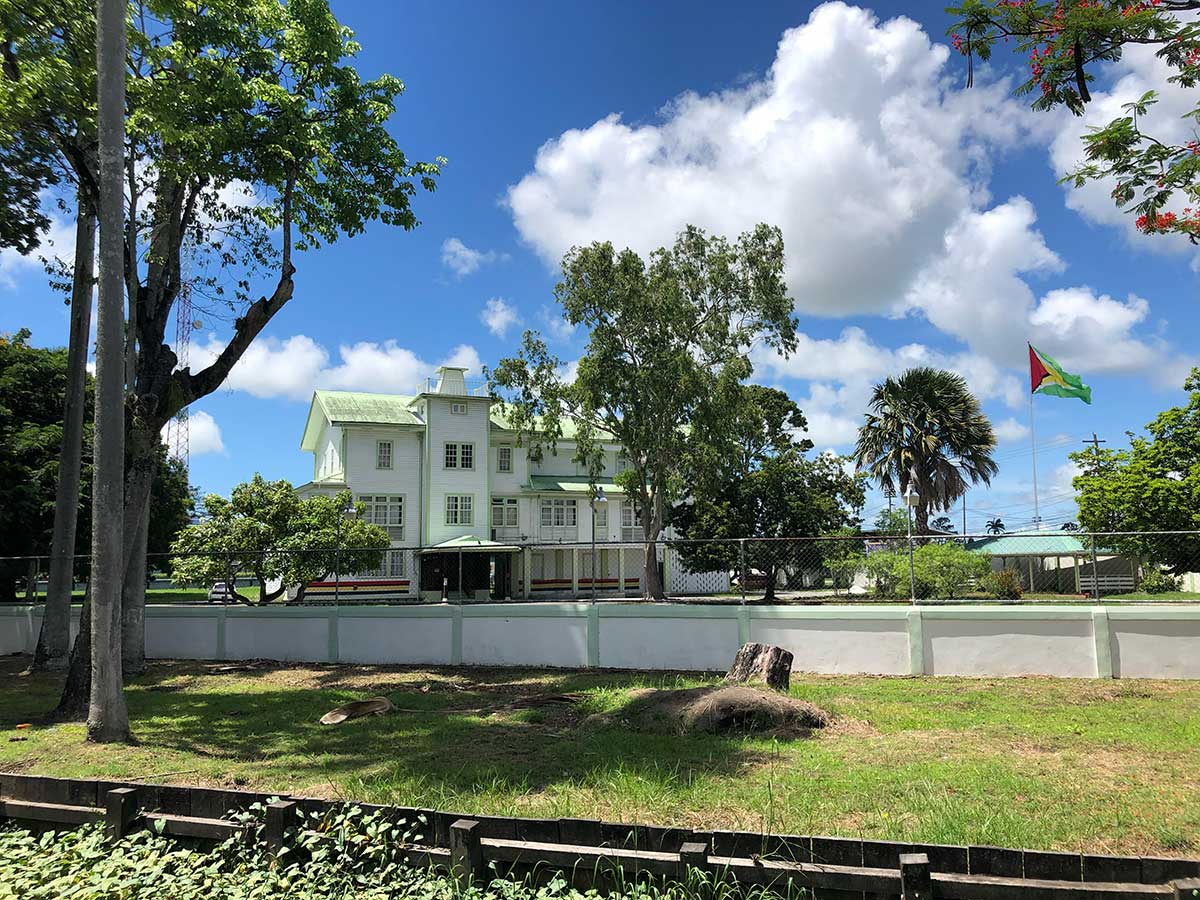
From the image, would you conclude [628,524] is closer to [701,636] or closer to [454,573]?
[454,573]

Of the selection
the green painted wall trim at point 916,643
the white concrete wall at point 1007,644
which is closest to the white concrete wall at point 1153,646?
the white concrete wall at point 1007,644

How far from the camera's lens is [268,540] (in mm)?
21922

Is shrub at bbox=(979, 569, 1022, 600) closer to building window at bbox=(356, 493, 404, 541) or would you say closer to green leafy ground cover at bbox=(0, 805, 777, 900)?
green leafy ground cover at bbox=(0, 805, 777, 900)

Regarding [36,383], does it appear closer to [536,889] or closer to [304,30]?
[304,30]

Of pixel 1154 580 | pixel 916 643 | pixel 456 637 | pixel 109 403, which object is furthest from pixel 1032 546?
Result: pixel 109 403

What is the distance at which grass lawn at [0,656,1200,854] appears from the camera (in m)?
5.59

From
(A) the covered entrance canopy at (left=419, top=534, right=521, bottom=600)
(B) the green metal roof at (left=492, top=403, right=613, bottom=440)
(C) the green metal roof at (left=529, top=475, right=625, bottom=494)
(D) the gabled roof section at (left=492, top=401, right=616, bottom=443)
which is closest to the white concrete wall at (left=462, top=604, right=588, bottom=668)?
(A) the covered entrance canopy at (left=419, top=534, right=521, bottom=600)

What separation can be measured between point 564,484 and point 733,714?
32304 mm

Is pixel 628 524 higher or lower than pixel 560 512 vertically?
lower

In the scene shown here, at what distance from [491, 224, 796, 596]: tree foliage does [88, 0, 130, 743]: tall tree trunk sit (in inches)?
841

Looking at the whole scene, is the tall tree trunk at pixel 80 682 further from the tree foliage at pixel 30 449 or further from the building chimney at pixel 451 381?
the building chimney at pixel 451 381

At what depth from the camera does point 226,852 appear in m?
4.39

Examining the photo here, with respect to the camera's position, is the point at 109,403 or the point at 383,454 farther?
the point at 383,454

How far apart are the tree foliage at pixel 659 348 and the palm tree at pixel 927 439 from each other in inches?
390
